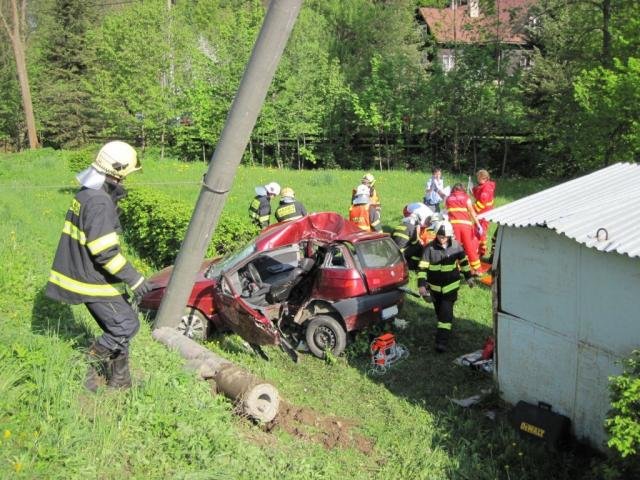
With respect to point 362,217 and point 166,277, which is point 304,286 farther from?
point 362,217

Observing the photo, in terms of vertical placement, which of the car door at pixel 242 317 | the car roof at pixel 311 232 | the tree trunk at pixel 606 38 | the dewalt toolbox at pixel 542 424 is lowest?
the dewalt toolbox at pixel 542 424

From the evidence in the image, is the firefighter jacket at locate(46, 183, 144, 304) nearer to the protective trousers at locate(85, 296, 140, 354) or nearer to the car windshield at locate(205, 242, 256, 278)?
the protective trousers at locate(85, 296, 140, 354)

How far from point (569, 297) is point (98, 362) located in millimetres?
4170

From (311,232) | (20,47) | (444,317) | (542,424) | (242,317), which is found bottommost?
(542,424)

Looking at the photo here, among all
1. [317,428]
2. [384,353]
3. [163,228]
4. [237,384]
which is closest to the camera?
[237,384]

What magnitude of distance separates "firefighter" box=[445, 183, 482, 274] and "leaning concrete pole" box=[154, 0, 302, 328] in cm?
513

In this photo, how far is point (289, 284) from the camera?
27.1 ft

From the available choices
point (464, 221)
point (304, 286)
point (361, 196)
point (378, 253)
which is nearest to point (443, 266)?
point (378, 253)

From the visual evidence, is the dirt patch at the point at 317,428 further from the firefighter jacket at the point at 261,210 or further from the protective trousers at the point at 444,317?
the firefighter jacket at the point at 261,210

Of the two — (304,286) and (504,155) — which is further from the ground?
(504,155)

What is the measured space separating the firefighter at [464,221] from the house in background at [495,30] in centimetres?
1479

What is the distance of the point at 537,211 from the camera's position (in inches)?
239

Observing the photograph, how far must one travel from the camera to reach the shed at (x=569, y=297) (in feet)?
16.6

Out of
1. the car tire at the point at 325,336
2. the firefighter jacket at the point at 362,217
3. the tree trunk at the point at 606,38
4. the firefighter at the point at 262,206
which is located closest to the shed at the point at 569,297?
the car tire at the point at 325,336
